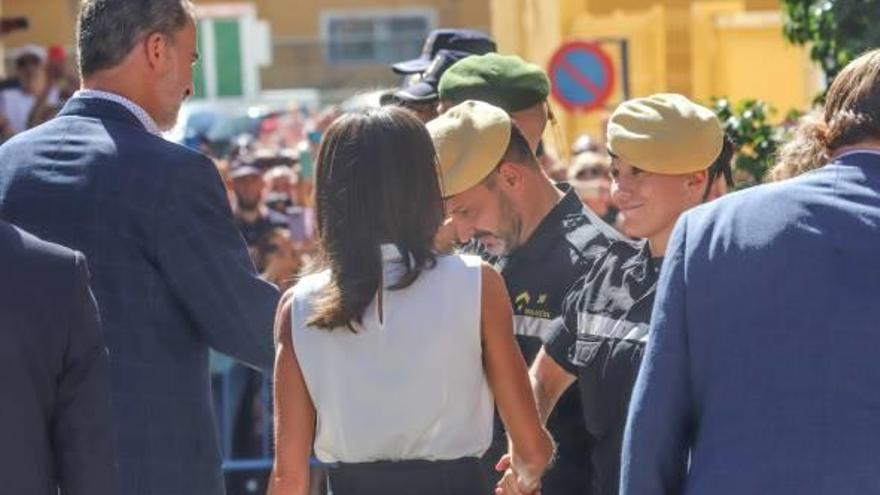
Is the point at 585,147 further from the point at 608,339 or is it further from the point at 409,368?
the point at 409,368

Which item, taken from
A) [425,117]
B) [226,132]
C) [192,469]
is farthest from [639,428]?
[226,132]

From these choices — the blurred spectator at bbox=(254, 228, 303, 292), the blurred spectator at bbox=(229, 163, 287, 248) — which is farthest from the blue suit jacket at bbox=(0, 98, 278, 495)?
the blurred spectator at bbox=(229, 163, 287, 248)

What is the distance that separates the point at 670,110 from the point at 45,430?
176 centimetres

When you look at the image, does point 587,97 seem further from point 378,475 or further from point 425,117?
point 378,475

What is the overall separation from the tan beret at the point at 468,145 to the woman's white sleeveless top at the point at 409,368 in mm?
802

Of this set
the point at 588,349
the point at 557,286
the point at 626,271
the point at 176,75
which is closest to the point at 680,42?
the point at 557,286

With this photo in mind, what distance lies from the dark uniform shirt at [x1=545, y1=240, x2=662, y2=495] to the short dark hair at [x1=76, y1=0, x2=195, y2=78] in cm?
119

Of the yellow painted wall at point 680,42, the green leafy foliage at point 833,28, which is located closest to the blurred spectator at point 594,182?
the green leafy foliage at point 833,28

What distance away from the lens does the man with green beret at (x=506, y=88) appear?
5973 millimetres

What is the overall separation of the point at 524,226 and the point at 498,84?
683mm

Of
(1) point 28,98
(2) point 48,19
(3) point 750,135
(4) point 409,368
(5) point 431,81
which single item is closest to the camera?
(4) point 409,368

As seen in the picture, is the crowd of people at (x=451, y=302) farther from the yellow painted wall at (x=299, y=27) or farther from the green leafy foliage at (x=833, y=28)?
the yellow painted wall at (x=299, y=27)

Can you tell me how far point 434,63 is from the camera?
6688 mm

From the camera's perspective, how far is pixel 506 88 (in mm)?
5992
